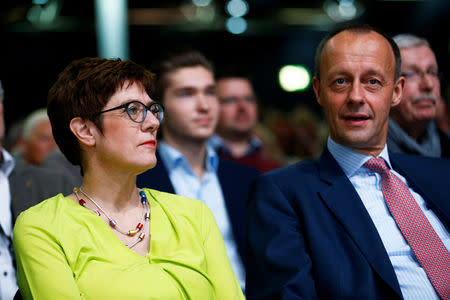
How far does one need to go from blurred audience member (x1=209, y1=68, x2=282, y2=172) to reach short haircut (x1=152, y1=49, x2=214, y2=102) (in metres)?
1.03

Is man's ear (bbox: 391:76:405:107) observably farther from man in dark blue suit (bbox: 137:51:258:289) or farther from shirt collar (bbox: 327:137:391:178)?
man in dark blue suit (bbox: 137:51:258:289)

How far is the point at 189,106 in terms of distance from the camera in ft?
8.80

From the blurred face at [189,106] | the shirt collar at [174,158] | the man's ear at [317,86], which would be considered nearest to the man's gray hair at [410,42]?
the man's ear at [317,86]

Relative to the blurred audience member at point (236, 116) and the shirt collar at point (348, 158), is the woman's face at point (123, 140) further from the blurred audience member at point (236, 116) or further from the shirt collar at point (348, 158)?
the blurred audience member at point (236, 116)

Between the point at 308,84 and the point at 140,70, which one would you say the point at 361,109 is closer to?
the point at 140,70

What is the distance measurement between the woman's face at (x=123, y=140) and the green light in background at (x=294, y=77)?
1116 centimetres

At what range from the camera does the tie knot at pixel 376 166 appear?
1.93m

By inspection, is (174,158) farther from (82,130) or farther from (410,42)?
(410,42)

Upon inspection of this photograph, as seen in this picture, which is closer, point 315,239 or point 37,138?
point 315,239

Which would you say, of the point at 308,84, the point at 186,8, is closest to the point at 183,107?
the point at 186,8

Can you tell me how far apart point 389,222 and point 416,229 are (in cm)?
10

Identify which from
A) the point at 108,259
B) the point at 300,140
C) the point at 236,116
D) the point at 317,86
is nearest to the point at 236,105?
the point at 236,116

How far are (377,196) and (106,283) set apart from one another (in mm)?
1055

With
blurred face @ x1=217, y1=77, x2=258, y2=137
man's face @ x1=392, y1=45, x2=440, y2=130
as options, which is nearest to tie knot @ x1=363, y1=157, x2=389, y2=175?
man's face @ x1=392, y1=45, x2=440, y2=130
